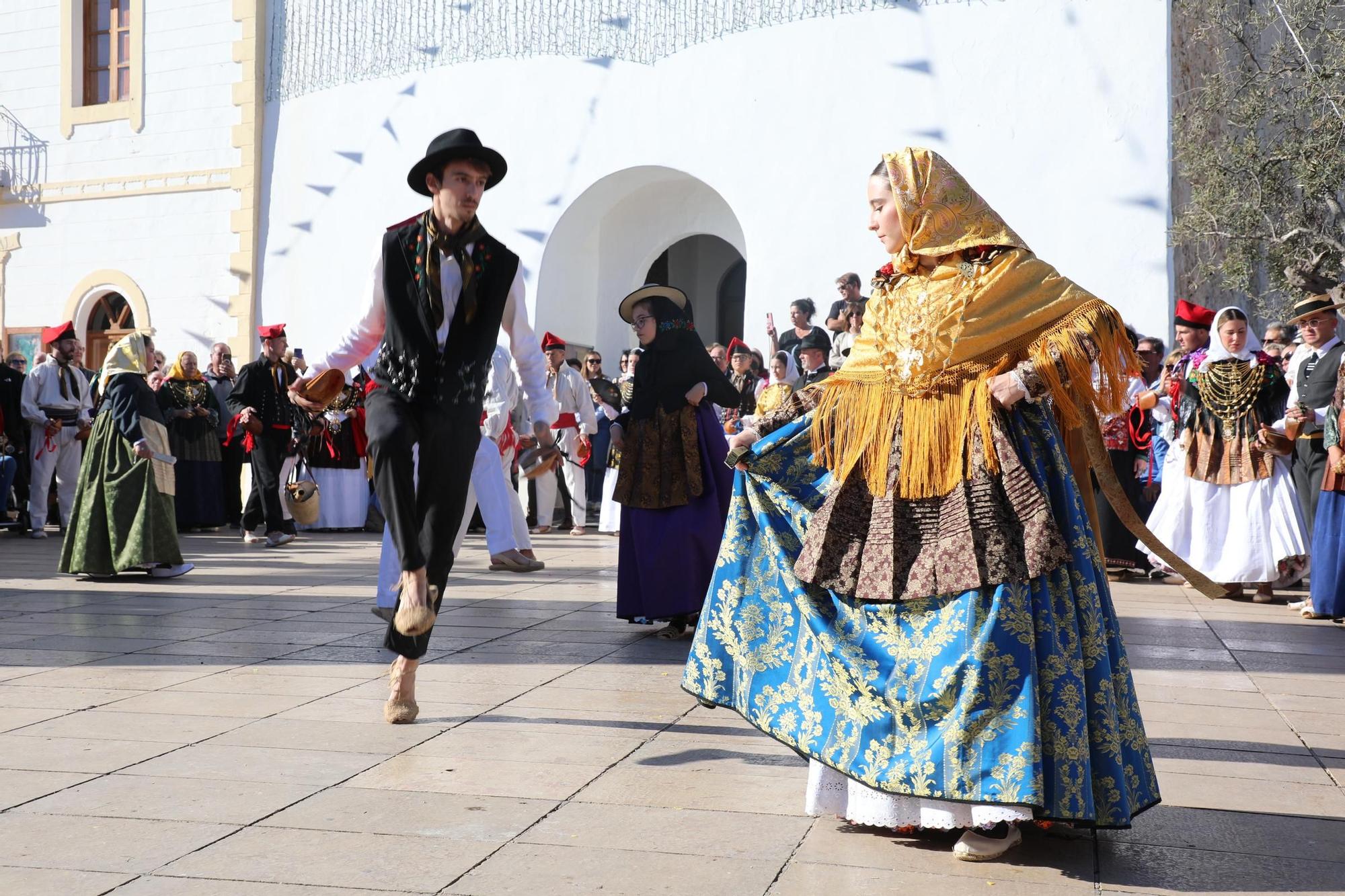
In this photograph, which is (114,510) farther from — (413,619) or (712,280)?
(712,280)

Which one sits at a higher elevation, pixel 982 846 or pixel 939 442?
pixel 939 442

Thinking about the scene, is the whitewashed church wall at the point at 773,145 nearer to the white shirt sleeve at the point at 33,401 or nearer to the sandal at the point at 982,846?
the white shirt sleeve at the point at 33,401

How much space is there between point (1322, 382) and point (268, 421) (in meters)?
8.37

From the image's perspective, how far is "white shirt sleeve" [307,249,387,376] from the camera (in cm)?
458

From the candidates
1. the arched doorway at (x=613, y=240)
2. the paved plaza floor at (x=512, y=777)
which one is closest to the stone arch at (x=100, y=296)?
the arched doorway at (x=613, y=240)

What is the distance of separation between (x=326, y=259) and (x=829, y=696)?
1511 cm

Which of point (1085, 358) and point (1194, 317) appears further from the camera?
point (1194, 317)

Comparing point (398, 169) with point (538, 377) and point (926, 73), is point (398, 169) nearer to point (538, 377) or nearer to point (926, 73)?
point (926, 73)

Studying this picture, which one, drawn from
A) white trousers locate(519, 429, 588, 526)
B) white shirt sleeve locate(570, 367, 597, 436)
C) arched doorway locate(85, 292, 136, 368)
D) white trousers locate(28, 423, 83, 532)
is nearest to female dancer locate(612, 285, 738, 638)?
white shirt sleeve locate(570, 367, 597, 436)

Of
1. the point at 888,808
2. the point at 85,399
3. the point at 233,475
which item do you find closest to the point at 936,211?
the point at 888,808

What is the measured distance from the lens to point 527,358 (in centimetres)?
486

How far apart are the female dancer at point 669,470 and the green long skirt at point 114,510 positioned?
372cm

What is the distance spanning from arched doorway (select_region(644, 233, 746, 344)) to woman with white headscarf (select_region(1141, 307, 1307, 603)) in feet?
35.7

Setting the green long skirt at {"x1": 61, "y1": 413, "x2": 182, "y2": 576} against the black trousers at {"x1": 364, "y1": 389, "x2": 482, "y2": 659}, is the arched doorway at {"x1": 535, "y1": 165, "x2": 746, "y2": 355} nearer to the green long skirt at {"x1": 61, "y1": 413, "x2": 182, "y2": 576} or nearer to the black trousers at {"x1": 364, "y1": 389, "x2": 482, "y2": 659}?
the green long skirt at {"x1": 61, "y1": 413, "x2": 182, "y2": 576}
